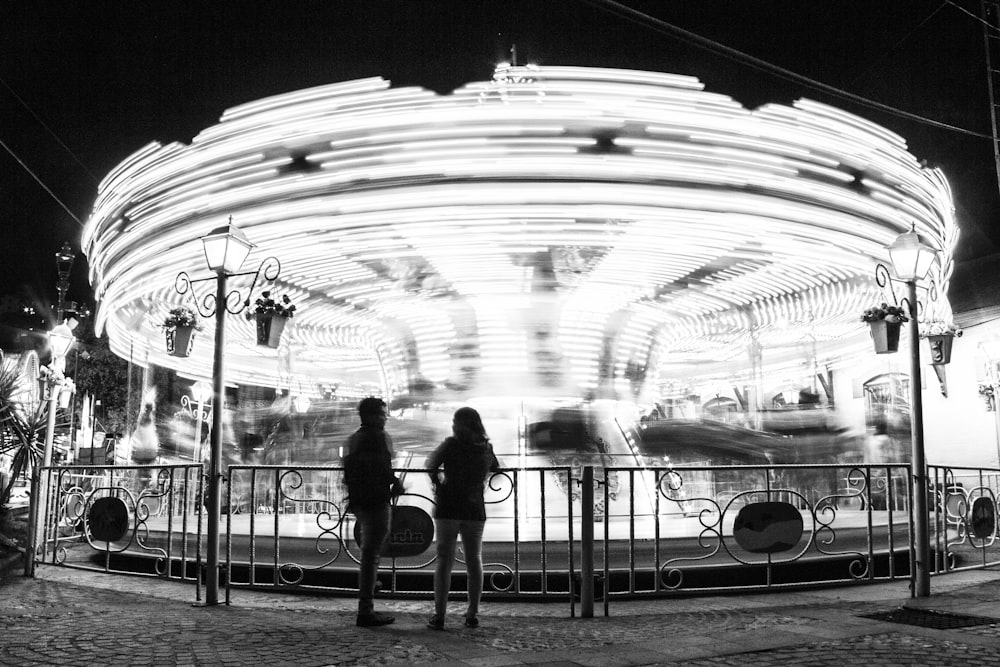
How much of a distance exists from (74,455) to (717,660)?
84.8 ft

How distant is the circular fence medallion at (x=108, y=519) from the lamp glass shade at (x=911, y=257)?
25.4 ft

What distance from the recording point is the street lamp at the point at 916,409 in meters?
7.32

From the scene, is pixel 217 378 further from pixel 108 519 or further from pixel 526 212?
pixel 526 212

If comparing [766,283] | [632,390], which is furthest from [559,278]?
[766,283]

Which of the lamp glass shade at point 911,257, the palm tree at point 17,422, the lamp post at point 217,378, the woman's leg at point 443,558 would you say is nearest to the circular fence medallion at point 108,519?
the lamp post at point 217,378

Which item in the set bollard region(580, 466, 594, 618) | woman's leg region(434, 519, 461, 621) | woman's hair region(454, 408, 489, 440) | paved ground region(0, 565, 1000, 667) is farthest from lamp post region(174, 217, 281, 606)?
bollard region(580, 466, 594, 618)

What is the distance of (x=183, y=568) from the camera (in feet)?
25.4

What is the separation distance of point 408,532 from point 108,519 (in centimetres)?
350

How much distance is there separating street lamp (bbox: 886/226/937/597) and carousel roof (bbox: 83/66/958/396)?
4.53 ft

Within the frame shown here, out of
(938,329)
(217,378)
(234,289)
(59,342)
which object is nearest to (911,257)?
(217,378)

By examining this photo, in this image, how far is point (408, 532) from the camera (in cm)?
709

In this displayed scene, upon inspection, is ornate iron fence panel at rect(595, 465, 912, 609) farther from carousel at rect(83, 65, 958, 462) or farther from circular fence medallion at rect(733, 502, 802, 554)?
carousel at rect(83, 65, 958, 462)

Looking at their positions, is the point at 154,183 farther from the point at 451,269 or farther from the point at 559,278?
the point at 559,278

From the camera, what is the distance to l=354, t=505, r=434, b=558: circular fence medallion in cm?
700
